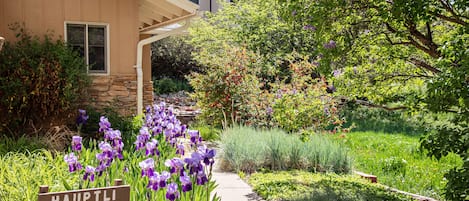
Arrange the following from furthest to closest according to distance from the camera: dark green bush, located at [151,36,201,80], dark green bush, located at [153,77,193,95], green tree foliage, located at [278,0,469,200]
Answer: dark green bush, located at [151,36,201,80]
dark green bush, located at [153,77,193,95]
green tree foliage, located at [278,0,469,200]

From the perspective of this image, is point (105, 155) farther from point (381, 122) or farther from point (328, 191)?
point (381, 122)

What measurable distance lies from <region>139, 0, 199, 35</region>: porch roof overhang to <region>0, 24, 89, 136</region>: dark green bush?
1.93 m

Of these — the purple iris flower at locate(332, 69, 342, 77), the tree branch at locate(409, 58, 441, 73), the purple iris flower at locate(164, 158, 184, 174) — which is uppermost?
the tree branch at locate(409, 58, 441, 73)

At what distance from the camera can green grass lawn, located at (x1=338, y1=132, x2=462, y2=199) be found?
6711 millimetres

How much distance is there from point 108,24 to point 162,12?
1.71 metres

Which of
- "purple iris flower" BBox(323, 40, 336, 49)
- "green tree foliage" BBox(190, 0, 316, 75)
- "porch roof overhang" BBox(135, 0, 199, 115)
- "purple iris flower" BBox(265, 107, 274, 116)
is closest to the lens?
"purple iris flower" BBox(323, 40, 336, 49)

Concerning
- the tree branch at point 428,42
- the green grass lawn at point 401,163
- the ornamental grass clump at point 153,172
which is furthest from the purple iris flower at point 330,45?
the ornamental grass clump at point 153,172

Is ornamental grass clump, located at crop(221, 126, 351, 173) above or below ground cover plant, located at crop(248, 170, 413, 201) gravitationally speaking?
above

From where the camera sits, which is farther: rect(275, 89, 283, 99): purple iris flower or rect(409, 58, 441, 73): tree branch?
rect(275, 89, 283, 99): purple iris flower

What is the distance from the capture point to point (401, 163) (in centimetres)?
758

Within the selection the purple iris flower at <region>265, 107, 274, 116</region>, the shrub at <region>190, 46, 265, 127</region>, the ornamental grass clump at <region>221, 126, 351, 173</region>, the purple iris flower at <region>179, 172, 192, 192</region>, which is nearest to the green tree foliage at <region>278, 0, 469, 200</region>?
the ornamental grass clump at <region>221, 126, 351, 173</region>

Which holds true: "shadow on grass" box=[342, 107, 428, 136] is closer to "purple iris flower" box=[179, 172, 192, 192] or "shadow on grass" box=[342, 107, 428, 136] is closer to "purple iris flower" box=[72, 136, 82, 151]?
"purple iris flower" box=[72, 136, 82, 151]

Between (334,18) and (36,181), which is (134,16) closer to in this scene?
(334,18)

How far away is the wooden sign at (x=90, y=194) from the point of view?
97.2 inches
